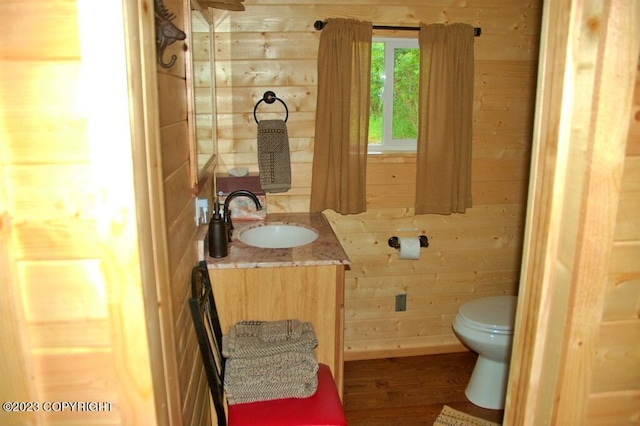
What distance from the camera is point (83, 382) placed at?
0.95 meters

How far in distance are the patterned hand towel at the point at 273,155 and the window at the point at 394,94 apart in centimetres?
51

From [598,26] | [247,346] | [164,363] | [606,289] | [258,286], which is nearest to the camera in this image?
[598,26]

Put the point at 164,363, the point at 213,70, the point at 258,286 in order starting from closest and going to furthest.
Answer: the point at 164,363 → the point at 258,286 → the point at 213,70

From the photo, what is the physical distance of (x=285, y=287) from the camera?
2.23 meters

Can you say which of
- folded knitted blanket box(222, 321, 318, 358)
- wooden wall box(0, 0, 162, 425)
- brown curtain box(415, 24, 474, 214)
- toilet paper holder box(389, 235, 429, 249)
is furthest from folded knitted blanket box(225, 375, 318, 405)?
brown curtain box(415, 24, 474, 214)

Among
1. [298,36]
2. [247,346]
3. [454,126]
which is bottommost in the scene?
[247,346]

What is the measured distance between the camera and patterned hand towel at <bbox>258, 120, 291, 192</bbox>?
274 cm

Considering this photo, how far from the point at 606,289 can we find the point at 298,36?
A: 2184 millimetres

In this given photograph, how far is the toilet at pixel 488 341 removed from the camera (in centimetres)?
250

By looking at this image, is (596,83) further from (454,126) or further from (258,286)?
(454,126)

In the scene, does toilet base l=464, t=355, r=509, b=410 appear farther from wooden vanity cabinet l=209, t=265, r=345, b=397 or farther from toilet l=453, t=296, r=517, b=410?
wooden vanity cabinet l=209, t=265, r=345, b=397

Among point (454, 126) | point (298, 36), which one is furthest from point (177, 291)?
point (454, 126)

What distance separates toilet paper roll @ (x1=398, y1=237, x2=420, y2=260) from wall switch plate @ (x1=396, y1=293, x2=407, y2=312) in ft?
1.02

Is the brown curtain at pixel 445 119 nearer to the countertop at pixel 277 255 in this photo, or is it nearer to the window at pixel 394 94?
the window at pixel 394 94
